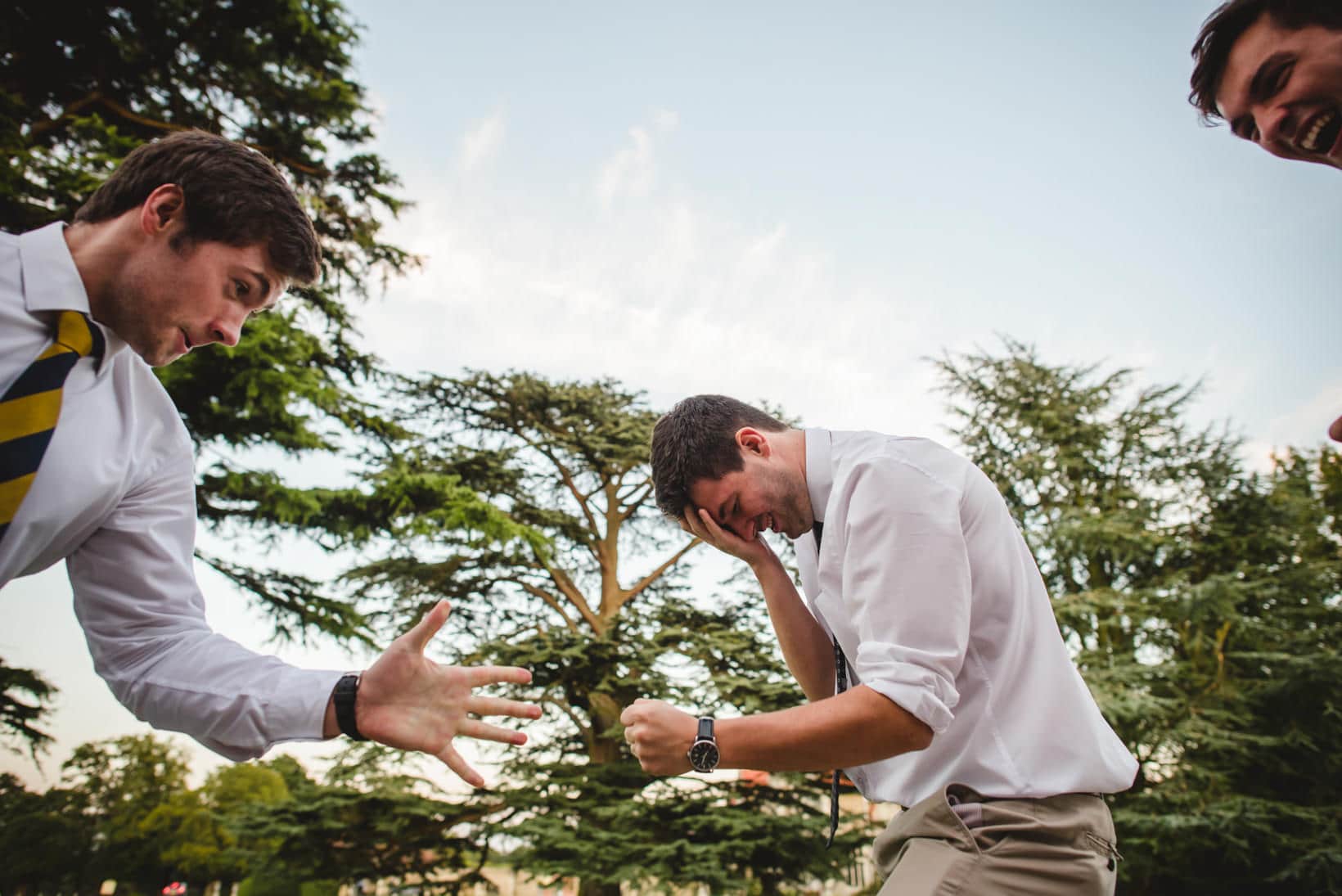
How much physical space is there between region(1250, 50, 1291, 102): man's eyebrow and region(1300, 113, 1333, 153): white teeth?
0.10 m

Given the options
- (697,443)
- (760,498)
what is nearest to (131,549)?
(697,443)

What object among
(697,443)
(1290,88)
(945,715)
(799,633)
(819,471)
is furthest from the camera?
(799,633)

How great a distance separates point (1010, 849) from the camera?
60.1 inches

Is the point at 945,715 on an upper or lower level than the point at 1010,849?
upper

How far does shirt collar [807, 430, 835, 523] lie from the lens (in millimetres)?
2041

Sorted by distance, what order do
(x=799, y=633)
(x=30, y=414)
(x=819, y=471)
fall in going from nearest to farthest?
(x=30, y=414), (x=819, y=471), (x=799, y=633)

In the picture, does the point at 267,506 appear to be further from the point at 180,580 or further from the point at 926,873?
the point at 926,873

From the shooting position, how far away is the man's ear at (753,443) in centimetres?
213

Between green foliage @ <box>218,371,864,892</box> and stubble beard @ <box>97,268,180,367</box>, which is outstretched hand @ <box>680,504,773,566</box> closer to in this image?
stubble beard @ <box>97,268,180,367</box>

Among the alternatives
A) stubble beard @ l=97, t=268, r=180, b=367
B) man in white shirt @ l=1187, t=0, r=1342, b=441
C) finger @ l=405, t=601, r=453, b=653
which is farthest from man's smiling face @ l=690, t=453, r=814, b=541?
stubble beard @ l=97, t=268, r=180, b=367

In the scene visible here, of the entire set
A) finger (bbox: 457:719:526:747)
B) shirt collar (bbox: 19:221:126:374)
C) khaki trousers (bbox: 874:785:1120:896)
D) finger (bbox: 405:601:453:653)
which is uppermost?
shirt collar (bbox: 19:221:126:374)

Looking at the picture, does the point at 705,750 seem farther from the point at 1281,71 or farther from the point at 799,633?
the point at 1281,71

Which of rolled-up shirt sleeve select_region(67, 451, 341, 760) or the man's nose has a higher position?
the man's nose

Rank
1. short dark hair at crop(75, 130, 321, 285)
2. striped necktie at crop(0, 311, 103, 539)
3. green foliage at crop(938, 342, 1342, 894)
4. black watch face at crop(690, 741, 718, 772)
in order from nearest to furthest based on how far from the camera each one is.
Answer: striped necktie at crop(0, 311, 103, 539) < black watch face at crop(690, 741, 718, 772) < short dark hair at crop(75, 130, 321, 285) < green foliage at crop(938, 342, 1342, 894)
